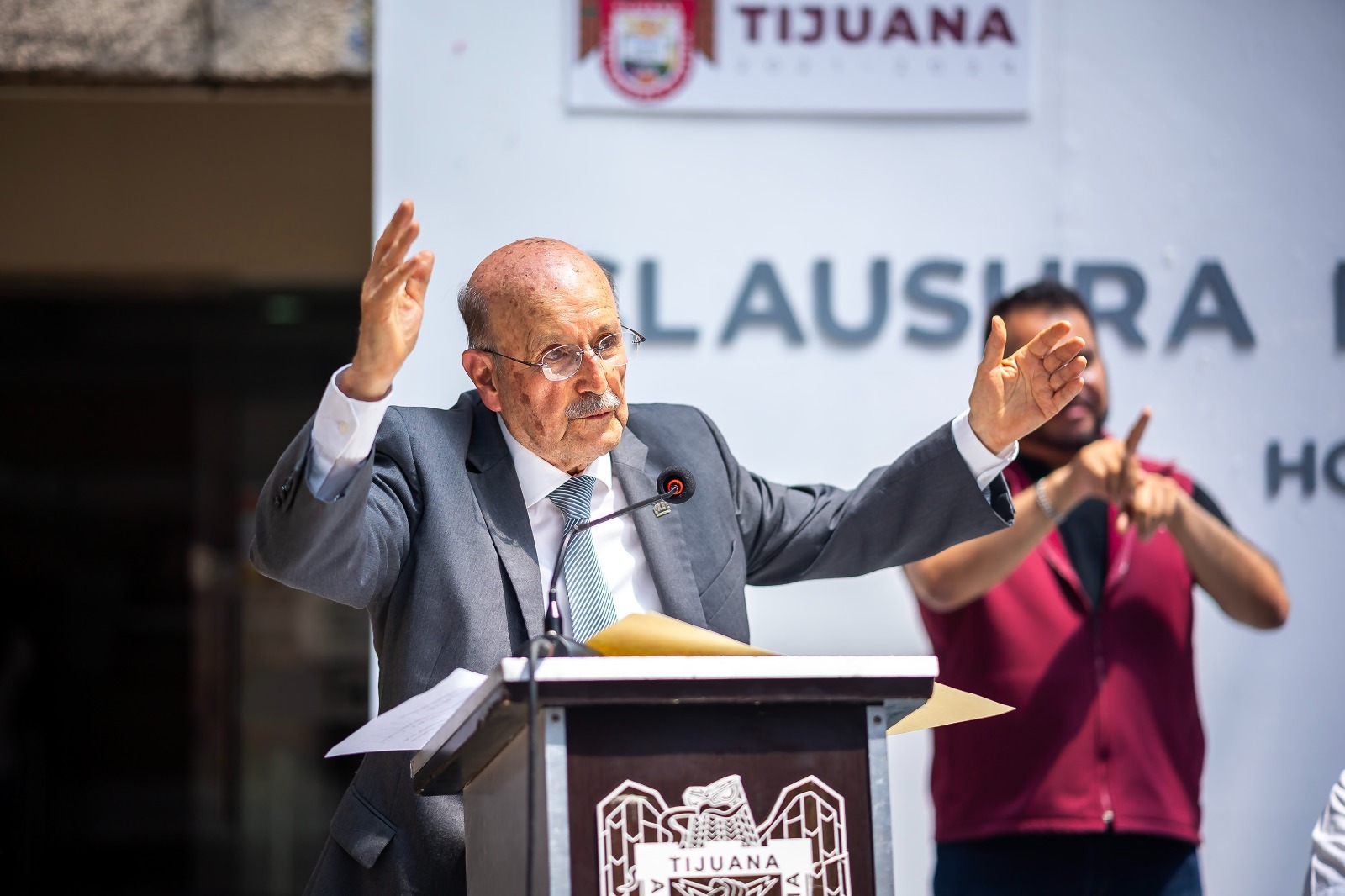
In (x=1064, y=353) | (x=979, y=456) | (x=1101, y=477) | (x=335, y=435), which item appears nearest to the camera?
(x=335, y=435)

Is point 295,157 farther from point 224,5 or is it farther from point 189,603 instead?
point 189,603

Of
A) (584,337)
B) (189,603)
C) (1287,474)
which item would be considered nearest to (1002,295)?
(1287,474)

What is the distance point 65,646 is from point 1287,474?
17.9ft

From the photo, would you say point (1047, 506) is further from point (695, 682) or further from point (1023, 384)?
point (695, 682)

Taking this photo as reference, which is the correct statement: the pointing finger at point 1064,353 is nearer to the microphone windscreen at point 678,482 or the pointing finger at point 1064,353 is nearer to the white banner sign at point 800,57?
the microphone windscreen at point 678,482

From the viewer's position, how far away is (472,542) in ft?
6.64

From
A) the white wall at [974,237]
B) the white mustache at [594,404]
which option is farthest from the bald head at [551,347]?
the white wall at [974,237]

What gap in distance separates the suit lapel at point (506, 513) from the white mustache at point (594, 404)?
14 centimetres

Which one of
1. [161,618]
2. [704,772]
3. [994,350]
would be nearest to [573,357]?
[994,350]

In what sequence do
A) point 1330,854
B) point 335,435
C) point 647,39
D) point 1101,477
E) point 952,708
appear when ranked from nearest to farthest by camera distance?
point 952,708 < point 335,435 < point 1330,854 < point 1101,477 < point 647,39

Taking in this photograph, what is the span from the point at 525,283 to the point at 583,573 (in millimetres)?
437

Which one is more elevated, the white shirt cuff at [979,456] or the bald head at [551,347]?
the bald head at [551,347]

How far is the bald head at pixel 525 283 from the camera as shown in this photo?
2145mm

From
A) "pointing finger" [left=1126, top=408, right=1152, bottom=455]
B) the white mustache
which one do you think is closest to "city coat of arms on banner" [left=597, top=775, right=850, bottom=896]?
the white mustache
